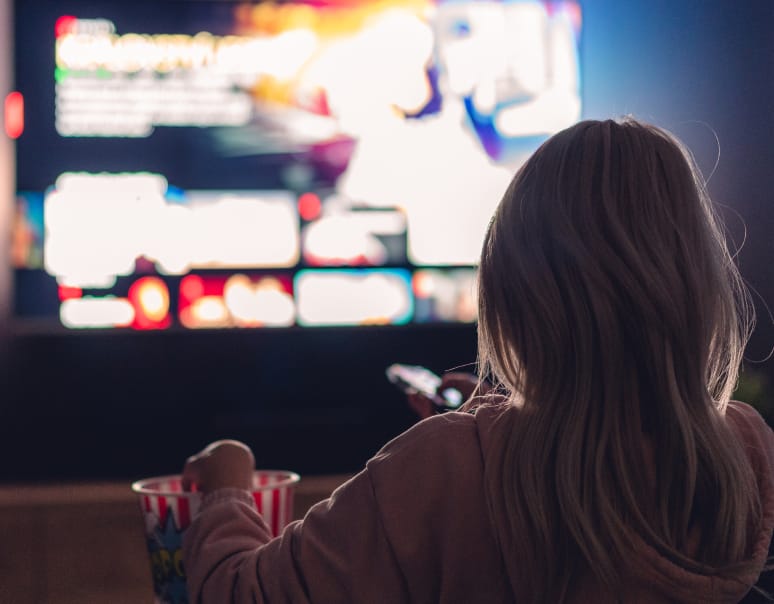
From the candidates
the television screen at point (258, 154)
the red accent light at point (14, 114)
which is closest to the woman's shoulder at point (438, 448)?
the television screen at point (258, 154)

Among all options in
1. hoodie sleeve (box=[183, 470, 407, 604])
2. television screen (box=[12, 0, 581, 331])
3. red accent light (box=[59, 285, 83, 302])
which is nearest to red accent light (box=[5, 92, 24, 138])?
television screen (box=[12, 0, 581, 331])

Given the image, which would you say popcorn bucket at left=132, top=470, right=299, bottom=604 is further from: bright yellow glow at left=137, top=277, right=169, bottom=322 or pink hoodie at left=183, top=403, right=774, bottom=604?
bright yellow glow at left=137, top=277, right=169, bottom=322

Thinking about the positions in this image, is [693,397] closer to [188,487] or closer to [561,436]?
[561,436]

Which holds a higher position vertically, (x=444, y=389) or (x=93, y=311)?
(x=444, y=389)

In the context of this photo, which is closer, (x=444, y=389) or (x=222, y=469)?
(x=222, y=469)

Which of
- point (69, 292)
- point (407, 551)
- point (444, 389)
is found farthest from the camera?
point (69, 292)

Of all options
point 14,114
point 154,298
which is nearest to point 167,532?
point 154,298

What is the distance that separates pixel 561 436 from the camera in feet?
2.25

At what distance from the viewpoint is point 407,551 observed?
68cm

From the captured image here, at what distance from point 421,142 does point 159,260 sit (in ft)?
3.10

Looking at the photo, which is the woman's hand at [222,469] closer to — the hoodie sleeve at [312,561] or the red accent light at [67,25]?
the hoodie sleeve at [312,561]

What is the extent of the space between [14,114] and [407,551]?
2986mm

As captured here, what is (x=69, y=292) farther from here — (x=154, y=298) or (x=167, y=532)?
(x=167, y=532)

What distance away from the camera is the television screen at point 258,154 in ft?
10.7
